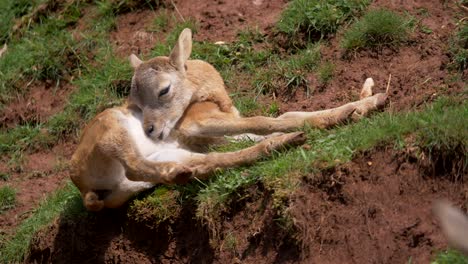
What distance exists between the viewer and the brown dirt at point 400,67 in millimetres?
8164

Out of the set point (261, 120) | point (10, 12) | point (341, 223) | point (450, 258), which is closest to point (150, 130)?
point (261, 120)

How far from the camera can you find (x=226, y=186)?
23.2 feet

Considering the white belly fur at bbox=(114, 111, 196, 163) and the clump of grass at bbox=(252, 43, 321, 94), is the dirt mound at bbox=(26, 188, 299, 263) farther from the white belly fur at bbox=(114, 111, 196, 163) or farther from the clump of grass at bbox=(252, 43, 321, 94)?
the clump of grass at bbox=(252, 43, 321, 94)

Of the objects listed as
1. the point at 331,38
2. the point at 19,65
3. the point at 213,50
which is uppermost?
the point at 331,38

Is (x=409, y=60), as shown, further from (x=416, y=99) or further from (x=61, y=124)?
(x=61, y=124)

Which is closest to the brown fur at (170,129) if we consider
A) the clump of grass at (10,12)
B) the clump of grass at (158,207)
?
the clump of grass at (158,207)

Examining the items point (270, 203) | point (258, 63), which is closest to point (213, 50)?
point (258, 63)

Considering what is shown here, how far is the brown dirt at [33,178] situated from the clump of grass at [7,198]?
0.15 feet

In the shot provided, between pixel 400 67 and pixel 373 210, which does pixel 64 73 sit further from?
pixel 373 210

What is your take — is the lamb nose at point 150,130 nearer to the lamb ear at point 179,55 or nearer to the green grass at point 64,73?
the lamb ear at point 179,55

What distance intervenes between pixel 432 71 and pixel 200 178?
2.48m

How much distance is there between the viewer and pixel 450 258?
5.62m

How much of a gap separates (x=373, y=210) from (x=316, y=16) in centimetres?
358

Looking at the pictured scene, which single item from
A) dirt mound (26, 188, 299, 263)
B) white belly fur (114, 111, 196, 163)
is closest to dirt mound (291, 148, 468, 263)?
dirt mound (26, 188, 299, 263)
